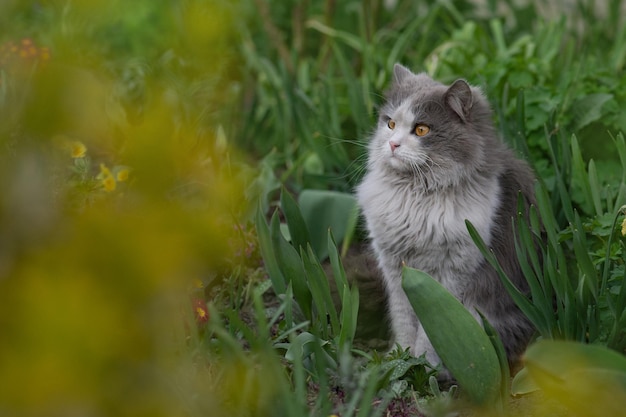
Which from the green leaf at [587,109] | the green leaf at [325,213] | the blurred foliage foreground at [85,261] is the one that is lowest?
the green leaf at [325,213]

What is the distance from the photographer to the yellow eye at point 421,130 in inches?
108

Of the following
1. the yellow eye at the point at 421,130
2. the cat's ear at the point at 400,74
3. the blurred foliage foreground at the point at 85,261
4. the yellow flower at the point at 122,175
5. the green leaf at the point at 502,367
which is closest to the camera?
the blurred foliage foreground at the point at 85,261

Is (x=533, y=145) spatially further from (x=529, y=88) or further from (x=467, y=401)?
(x=467, y=401)

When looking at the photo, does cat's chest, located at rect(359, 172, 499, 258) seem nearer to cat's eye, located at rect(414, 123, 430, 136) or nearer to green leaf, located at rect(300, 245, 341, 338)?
cat's eye, located at rect(414, 123, 430, 136)

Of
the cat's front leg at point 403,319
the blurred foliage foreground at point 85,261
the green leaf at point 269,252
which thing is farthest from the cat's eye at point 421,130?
the blurred foliage foreground at point 85,261

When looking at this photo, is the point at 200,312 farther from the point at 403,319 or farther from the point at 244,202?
the point at 244,202

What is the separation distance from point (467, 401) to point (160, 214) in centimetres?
167

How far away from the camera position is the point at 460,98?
2.72 m

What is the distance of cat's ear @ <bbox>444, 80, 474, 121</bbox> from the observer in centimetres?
269

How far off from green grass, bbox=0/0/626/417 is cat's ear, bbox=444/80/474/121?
39 centimetres

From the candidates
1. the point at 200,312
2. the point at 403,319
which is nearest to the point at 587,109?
the point at 403,319

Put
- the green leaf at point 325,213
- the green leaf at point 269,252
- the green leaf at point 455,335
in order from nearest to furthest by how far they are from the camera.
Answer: the green leaf at point 455,335 → the green leaf at point 269,252 → the green leaf at point 325,213

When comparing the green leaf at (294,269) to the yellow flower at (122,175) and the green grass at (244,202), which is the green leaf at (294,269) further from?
the yellow flower at (122,175)

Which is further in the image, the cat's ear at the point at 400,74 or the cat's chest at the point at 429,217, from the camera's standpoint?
the cat's ear at the point at 400,74
